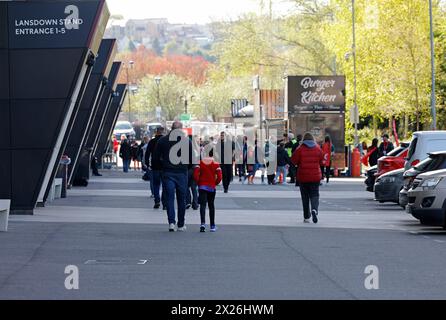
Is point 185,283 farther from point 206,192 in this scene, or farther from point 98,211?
point 98,211

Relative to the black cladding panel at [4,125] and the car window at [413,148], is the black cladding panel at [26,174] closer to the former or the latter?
the black cladding panel at [4,125]

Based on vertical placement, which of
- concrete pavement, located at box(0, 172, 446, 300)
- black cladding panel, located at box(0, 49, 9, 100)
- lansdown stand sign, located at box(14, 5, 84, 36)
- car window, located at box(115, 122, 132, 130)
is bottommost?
concrete pavement, located at box(0, 172, 446, 300)

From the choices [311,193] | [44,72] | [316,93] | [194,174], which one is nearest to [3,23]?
[44,72]

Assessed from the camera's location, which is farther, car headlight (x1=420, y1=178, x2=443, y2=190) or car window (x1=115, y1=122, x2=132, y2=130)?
car window (x1=115, y1=122, x2=132, y2=130)

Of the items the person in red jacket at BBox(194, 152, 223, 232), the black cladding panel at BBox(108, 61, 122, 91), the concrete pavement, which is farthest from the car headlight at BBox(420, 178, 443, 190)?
the black cladding panel at BBox(108, 61, 122, 91)

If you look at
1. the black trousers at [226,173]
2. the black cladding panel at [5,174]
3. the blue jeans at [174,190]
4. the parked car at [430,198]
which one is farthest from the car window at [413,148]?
the black trousers at [226,173]

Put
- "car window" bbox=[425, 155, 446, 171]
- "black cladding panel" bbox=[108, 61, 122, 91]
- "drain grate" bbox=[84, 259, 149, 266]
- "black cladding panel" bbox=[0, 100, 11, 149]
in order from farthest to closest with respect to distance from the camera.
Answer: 1. "black cladding panel" bbox=[108, 61, 122, 91]
2. "black cladding panel" bbox=[0, 100, 11, 149]
3. "car window" bbox=[425, 155, 446, 171]
4. "drain grate" bbox=[84, 259, 149, 266]

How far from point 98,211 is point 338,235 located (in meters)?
7.86

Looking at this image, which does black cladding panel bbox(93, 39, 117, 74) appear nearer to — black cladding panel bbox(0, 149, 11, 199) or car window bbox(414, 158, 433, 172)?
black cladding panel bbox(0, 149, 11, 199)

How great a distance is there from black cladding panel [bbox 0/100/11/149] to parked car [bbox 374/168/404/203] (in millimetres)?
8418

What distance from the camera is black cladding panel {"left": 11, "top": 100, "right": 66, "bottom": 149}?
24781mm

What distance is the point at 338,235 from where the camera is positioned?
66.1ft

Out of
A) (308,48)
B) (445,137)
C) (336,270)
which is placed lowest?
(336,270)
